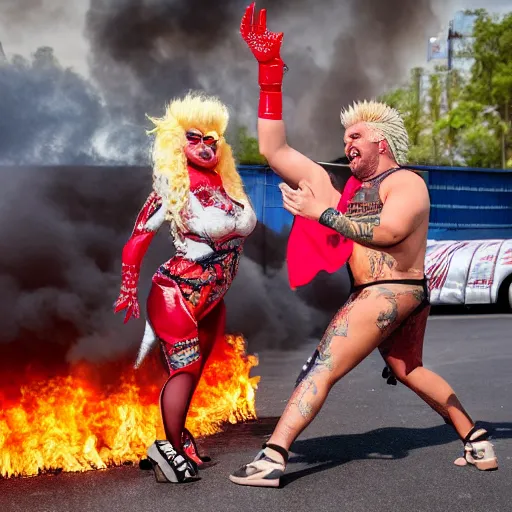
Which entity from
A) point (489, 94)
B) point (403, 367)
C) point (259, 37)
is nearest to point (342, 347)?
point (403, 367)

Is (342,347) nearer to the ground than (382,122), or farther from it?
nearer to the ground

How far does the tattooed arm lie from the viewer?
4.11m

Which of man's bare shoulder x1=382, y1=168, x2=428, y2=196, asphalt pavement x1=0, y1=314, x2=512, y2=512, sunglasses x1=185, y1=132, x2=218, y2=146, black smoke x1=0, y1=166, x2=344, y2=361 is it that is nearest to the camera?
asphalt pavement x1=0, y1=314, x2=512, y2=512

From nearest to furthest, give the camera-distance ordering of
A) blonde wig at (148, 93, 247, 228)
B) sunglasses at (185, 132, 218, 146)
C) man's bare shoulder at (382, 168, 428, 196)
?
man's bare shoulder at (382, 168, 428, 196) → blonde wig at (148, 93, 247, 228) → sunglasses at (185, 132, 218, 146)

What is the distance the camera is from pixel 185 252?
442cm

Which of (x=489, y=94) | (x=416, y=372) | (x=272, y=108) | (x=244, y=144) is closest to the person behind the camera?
(x=272, y=108)

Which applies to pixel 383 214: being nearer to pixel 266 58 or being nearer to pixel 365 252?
pixel 365 252

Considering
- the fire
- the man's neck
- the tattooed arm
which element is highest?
the man's neck

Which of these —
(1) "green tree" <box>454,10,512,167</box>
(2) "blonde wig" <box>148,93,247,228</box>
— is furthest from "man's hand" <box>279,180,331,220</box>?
(1) "green tree" <box>454,10,512,167</box>

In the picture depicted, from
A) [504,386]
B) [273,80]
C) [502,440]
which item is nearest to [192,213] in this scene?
[273,80]

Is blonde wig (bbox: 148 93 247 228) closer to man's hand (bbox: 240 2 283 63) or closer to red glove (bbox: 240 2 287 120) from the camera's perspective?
red glove (bbox: 240 2 287 120)

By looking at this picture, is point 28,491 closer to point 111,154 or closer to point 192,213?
point 192,213

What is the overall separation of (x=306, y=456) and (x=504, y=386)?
9.00 feet

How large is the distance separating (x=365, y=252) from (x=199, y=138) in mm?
1025
